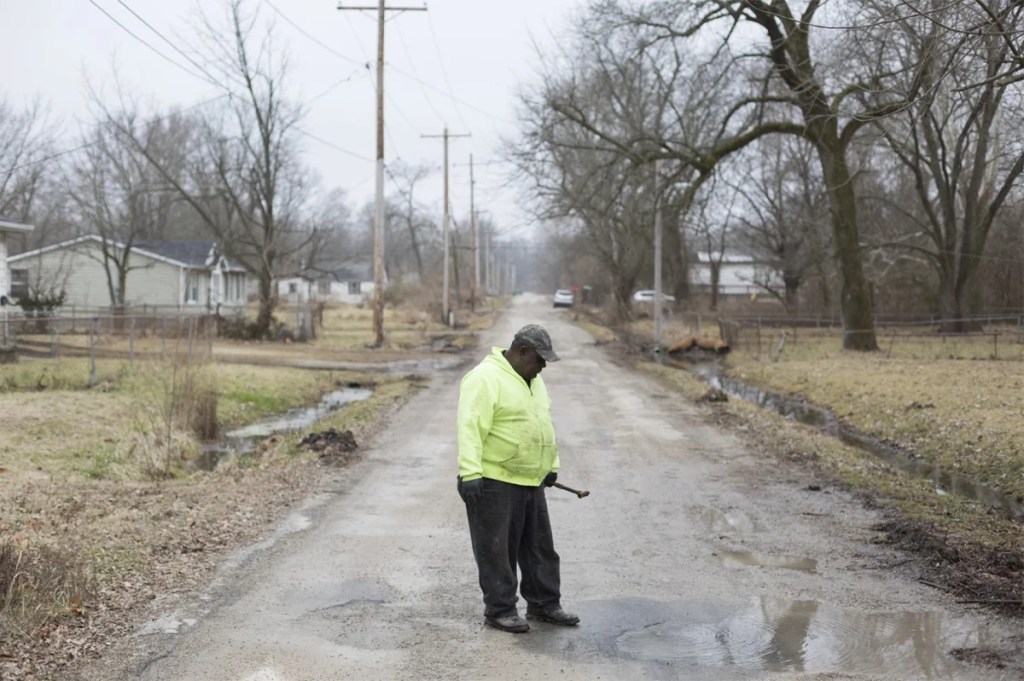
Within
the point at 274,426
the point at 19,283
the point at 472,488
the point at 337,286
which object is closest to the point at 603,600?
the point at 472,488

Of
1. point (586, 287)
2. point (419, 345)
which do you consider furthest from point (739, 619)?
point (586, 287)

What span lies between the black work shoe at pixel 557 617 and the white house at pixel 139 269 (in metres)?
43.8

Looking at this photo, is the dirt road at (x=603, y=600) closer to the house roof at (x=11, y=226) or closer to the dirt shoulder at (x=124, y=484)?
the dirt shoulder at (x=124, y=484)

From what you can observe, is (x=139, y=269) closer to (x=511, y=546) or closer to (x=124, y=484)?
(x=124, y=484)

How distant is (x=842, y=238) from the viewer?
28.8 meters

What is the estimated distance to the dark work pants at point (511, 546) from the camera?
6215 millimetres

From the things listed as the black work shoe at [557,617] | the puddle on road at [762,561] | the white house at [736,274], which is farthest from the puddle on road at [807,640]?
the white house at [736,274]

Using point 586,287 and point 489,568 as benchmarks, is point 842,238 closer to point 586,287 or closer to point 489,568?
point 489,568

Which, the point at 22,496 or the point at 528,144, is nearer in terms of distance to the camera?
the point at 22,496

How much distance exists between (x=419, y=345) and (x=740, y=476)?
27.9 m

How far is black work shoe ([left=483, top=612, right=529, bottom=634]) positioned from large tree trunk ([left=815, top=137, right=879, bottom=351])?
78.5 ft

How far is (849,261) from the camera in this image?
2912 centimetres

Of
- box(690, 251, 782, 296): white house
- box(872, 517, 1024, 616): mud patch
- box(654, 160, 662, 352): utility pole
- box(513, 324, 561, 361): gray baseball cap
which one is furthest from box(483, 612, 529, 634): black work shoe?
box(690, 251, 782, 296): white house

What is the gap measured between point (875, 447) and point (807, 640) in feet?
33.3
